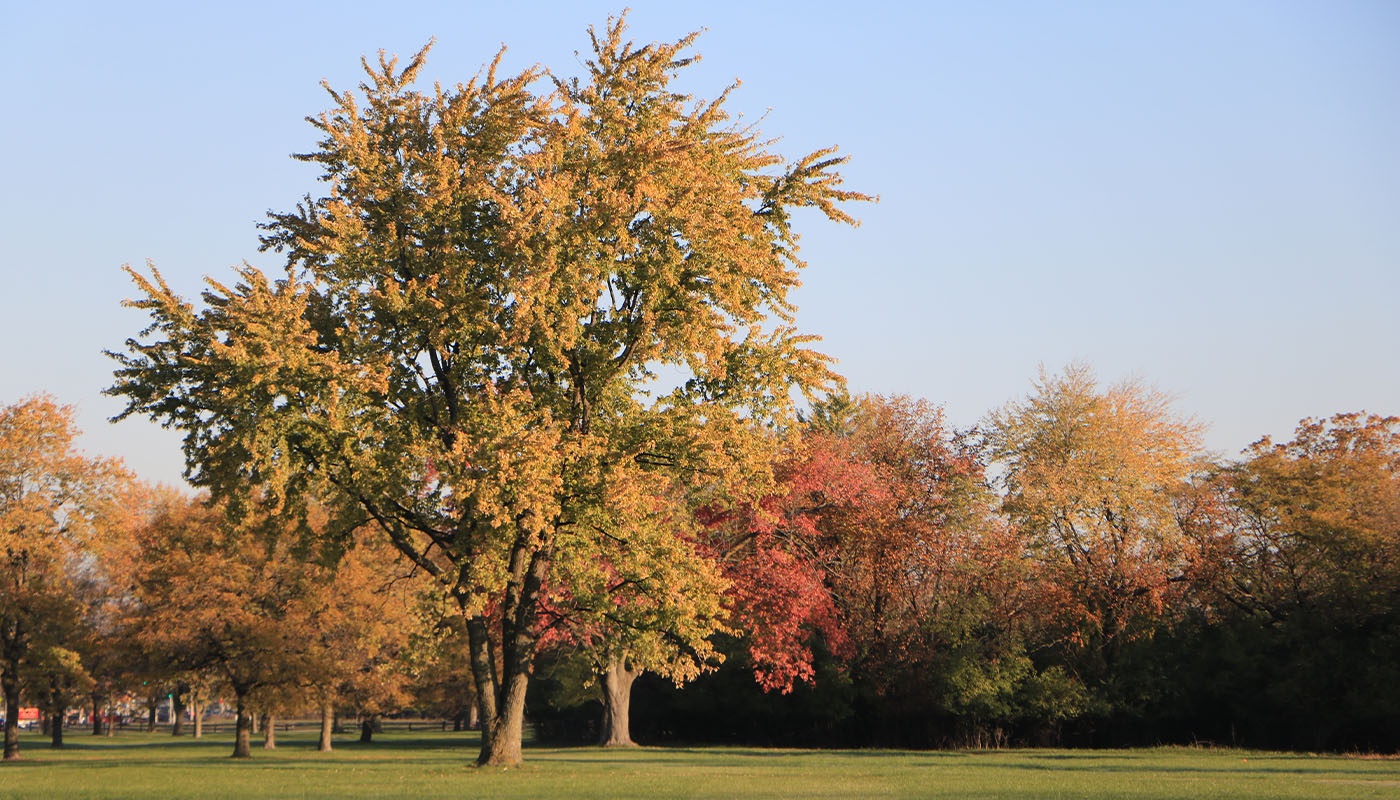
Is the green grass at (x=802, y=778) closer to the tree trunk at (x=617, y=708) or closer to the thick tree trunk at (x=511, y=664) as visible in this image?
the thick tree trunk at (x=511, y=664)

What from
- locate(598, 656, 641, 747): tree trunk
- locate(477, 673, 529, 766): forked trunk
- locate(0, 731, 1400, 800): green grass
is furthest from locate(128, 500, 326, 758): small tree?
locate(477, 673, 529, 766): forked trunk

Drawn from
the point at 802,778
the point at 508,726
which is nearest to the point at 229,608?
the point at 508,726

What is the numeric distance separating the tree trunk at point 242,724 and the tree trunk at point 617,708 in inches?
541

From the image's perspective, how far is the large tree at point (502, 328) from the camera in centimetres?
2452

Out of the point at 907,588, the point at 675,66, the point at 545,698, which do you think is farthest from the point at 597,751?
the point at 675,66

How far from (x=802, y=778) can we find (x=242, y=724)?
30098 millimetres

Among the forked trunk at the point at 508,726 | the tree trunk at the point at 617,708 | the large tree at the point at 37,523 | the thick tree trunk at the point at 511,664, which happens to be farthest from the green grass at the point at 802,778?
the large tree at the point at 37,523

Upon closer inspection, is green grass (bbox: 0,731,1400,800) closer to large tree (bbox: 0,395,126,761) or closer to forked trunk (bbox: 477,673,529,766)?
forked trunk (bbox: 477,673,529,766)

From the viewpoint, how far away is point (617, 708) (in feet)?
148

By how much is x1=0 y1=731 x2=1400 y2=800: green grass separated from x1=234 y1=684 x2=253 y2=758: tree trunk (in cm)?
1070

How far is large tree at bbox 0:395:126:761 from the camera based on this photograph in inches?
1839

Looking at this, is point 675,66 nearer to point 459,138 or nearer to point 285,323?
point 459,138

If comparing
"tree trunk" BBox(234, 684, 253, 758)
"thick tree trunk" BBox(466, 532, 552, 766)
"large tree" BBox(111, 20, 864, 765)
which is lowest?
"tree trunk" BBox(234, 684, 253, 758)

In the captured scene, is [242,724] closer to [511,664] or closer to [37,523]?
[37,523]
